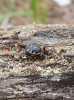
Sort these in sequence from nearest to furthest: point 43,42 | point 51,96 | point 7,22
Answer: point 51,96, point 43,42, point 7,22

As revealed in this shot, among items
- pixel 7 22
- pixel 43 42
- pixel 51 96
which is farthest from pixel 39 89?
pixel 7 22

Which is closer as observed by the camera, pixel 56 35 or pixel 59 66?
pixel 59 66

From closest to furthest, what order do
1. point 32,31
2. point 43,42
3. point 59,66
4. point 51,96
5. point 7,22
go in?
point 51,96 → point 59,66 → point 43,42 → point 32,31 → point 7,22

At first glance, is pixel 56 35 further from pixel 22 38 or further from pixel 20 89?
pixel 20 89

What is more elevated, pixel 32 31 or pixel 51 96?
pixel 32 31

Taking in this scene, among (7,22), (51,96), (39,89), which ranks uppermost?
(7,22)

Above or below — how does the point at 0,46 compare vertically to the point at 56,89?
above

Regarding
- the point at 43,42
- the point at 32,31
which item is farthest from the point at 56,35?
the point at 32,31

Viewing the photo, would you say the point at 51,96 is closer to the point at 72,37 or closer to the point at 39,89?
the point at 39,89

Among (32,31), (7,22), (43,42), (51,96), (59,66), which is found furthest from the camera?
(7,22)
